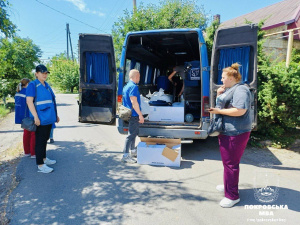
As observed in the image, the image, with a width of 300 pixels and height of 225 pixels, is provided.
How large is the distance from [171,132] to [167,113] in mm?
706

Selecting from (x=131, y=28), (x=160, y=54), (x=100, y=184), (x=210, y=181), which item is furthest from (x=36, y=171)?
(x=131, y=28)

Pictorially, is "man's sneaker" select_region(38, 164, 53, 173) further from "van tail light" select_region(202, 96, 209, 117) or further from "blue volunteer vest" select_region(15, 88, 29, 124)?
"van tail light" select_region(202, 96, 209, 117)

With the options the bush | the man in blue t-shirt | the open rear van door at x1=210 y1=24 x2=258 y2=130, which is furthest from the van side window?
the bush

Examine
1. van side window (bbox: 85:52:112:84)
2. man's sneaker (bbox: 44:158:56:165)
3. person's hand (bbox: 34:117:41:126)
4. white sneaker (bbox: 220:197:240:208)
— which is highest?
van side window (bbox: 85:52:112:84)

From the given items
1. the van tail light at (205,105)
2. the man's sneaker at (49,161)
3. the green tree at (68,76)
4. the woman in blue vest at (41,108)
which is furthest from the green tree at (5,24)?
the green tree at (68,76)

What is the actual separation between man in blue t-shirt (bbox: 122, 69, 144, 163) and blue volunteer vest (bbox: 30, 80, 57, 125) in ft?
4.43

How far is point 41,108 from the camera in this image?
3801mm

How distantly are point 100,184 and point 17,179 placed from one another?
4.85 feet

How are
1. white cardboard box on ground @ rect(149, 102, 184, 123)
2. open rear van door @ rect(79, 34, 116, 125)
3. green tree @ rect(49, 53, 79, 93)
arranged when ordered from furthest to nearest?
green tree @ rect(49, 53, 79, 93) < white cardboard box on ground @ rect(149, 102, 184, 123) < open rear van door @ rect(79, 34, 116, 125)

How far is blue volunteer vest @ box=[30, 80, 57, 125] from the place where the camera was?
3.77 meters

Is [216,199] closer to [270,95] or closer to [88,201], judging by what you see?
[88,201]

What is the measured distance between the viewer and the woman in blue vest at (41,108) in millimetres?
3674

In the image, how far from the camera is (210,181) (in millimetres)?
3641

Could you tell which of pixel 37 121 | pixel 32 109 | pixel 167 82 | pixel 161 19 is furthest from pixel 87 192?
pixel 161 19
